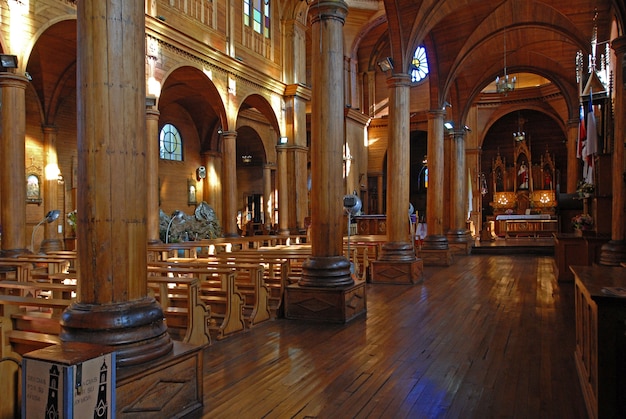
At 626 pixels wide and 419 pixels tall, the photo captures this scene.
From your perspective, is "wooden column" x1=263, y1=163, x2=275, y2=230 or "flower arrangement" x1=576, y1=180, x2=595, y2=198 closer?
"flower arrangement" x1=576, y1=180, x2=595, y2=198

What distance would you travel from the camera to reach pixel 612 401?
303cm

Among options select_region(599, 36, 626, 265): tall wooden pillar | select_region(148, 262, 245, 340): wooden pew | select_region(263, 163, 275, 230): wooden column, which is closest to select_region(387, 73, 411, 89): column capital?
select_region(599, 36, 626, 265): tall wooden pillar

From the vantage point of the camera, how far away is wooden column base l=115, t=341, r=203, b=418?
10.1ft

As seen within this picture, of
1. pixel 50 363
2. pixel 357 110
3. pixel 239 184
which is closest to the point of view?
pixel 50 363

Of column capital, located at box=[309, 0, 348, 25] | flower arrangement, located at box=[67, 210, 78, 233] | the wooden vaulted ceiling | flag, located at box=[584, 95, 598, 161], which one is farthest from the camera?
flower arrangement, located at box=[67, 210, 78, 233]

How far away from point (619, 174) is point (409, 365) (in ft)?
16.3

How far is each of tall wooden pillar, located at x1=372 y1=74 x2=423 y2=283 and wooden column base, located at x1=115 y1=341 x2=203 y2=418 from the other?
6.89 m

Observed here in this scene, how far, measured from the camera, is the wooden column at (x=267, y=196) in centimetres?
2534

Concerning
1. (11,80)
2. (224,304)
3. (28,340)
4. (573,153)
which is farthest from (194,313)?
(573,153)

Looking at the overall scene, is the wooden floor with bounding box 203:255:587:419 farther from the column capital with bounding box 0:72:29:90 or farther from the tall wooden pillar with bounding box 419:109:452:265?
the column capital with bounding box 0:72:29:90

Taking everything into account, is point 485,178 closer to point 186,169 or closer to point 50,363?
point 186,169

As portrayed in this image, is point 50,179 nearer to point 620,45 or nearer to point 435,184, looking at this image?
point 435,184

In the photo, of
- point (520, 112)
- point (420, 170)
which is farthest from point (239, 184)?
point (520, 112)

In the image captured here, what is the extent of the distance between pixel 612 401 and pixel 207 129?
21.9 metres
